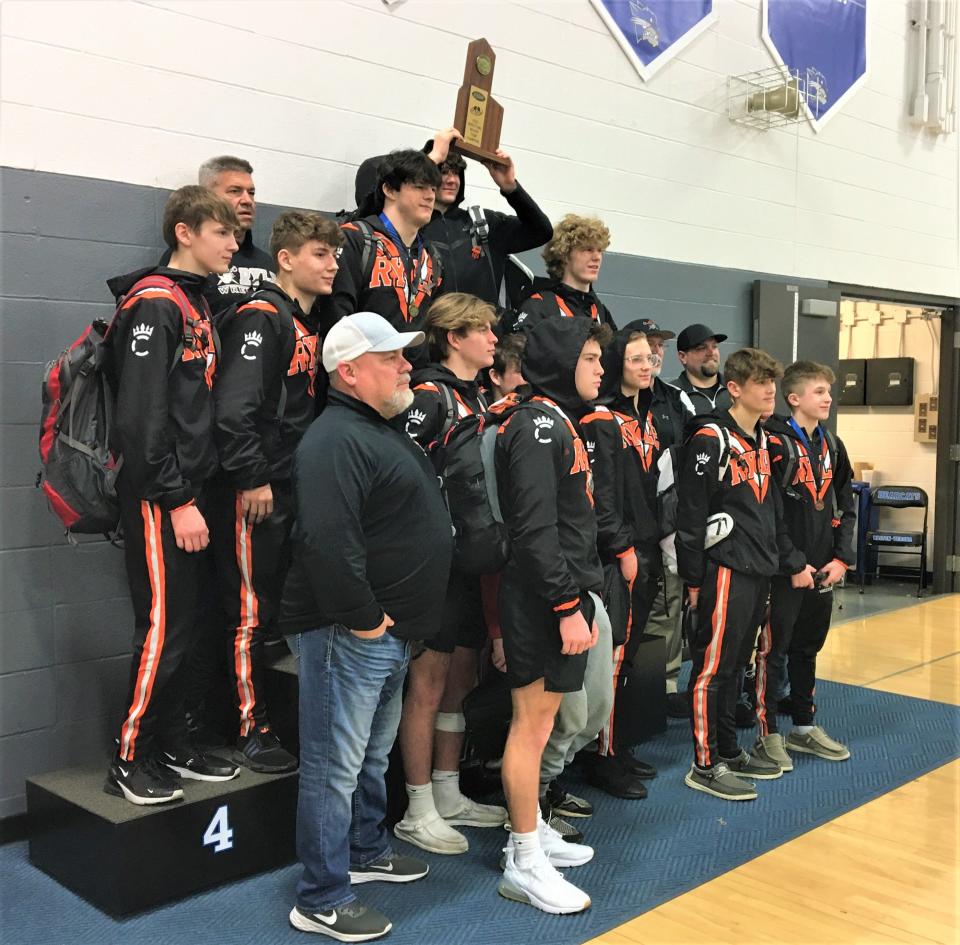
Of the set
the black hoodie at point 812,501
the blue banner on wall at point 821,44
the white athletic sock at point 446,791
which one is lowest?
the white athletic sock at point 446,791

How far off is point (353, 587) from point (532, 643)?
0.61m

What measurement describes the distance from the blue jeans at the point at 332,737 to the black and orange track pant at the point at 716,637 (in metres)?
1.45

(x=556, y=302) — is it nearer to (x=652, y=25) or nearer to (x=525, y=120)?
(x=525, y=120)

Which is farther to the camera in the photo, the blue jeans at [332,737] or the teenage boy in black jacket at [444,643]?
the teenage boy in black jacket at [444,643]

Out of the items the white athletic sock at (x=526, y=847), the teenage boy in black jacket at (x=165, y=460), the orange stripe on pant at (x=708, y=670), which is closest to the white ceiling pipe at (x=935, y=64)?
the orange stripe on pant at (x=708, y=670)

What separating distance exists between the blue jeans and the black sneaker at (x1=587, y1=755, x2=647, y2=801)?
4.34 feet

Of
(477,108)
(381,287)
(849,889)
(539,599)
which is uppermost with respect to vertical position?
(477,108)

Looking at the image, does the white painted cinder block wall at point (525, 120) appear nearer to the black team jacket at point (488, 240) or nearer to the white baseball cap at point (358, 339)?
the black team jacket at point (488, 240)

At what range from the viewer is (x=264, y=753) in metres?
2.97

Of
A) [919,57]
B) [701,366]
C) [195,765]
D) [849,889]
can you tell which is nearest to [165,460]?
[195,765]

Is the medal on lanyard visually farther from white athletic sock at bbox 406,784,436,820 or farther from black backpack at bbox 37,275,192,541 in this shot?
black backpack at bbox 37,275,192,541

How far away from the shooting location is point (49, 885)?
2838 mm

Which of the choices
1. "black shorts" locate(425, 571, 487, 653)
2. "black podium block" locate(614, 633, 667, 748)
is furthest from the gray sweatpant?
"black podium block" locate(614, 633, 667, 748)

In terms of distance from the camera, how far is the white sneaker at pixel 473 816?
3230mm
